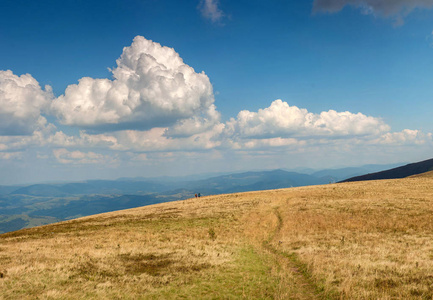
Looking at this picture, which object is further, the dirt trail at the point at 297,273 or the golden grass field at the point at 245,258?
the golden grass field at the point at 245,258

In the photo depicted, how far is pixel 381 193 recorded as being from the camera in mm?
54281

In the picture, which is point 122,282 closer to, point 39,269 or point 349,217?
point 39,269

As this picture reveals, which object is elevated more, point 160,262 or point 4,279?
point 4,279

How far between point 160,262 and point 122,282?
5526 mm

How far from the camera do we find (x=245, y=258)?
78.6 feet

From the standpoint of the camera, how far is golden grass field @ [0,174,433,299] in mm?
16047

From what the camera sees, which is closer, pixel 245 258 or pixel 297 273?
pixel 297 273

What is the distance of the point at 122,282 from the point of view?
1797 cm

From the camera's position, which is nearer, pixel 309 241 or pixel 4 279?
pixel 4 279

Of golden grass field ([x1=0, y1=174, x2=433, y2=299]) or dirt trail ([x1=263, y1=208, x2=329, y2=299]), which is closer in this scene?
dirt trail ([x1=263, y1=208, x2=329, y2=299])

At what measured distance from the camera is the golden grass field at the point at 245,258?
16047mm

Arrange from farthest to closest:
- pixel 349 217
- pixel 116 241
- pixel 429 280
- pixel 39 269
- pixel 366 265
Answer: pixel 349 217 → pixel 116 241 → pixel 39 269 → pixel 366 265 → pixel 429 280

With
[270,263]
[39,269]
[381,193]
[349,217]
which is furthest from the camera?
[381,193]

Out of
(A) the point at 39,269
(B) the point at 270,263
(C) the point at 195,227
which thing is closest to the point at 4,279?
(A) the point at 39,269
